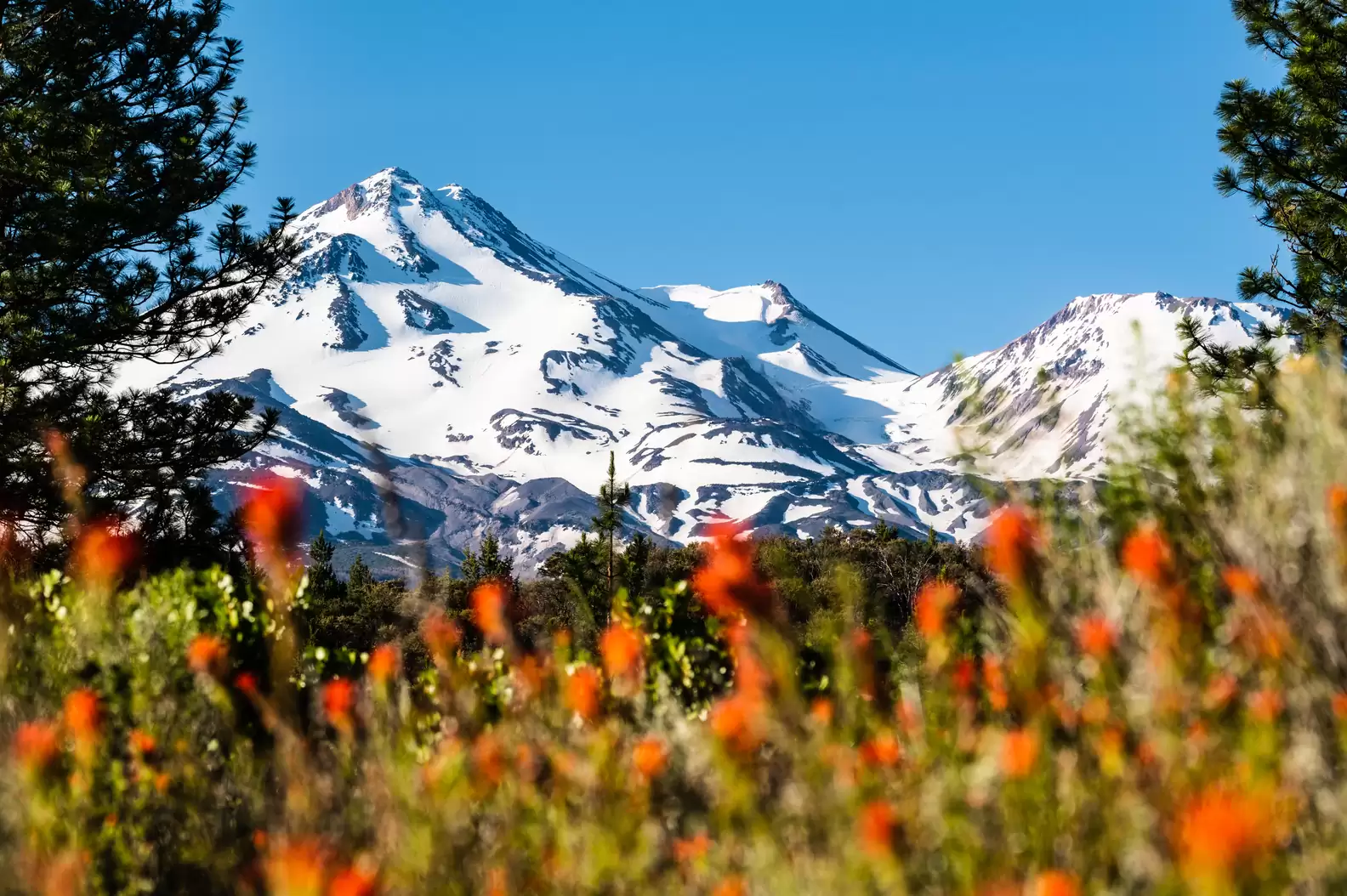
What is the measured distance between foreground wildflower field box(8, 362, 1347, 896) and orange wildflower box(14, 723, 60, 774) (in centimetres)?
1

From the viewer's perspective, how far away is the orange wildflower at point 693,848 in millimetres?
2061

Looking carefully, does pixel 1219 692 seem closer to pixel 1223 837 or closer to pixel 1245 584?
pixel 1245 584

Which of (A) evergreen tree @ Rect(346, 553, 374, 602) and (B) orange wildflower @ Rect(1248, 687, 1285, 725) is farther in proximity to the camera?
(A) evergreen tree @ Rect(346, 553, 374, 602)

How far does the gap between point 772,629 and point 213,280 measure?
11942 millimetres

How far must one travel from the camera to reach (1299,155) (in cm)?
1321

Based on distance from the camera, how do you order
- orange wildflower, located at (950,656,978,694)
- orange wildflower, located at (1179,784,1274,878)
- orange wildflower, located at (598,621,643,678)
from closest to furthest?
orange wildflower, located at (1179,784,1274,878) → orange wildflower, located at (598,621,643,678) → orange wildflower, located at (950,656,978,694)

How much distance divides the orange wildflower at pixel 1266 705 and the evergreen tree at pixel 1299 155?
11675mm

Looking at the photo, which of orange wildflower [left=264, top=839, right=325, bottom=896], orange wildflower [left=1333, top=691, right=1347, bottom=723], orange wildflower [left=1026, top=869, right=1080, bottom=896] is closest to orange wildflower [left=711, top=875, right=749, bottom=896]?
orange wildflower [left=1026, top=869, right=1080, bottom=896]

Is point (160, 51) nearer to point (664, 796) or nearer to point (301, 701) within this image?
point (301, 701)

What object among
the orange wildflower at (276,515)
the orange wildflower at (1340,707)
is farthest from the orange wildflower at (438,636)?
the orange wildflower at (1340,707)

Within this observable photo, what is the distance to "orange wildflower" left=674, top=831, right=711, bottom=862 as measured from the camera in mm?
2061

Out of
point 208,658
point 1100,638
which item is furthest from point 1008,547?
point 208,658

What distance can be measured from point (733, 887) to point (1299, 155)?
571 inches

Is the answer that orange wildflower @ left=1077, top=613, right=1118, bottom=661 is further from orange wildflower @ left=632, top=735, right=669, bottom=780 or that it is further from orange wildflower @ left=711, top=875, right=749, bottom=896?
orange wildflower @ left=632, top=735, right=669, bottom=780
